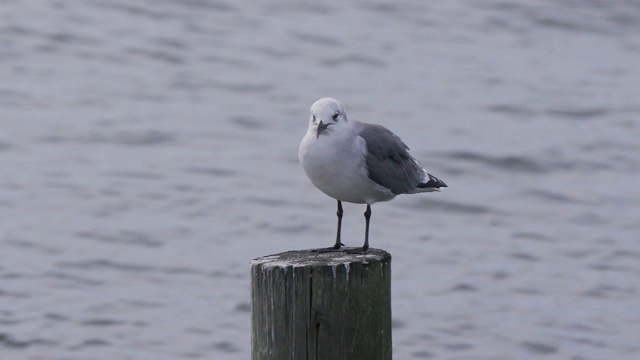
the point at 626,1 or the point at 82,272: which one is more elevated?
the point at 626,1

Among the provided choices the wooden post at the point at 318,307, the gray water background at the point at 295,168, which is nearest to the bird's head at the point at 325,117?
the wooden post at the point at 318,307

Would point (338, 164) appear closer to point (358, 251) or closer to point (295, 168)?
point (358, 251)

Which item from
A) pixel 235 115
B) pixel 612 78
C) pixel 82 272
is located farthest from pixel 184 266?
pixel 612 78

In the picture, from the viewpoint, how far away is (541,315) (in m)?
10.1

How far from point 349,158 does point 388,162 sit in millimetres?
288

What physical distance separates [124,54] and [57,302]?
28.2 feet

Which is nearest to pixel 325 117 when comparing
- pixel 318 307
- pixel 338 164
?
pixel 338 164

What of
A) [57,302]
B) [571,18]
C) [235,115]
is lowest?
[57,302]

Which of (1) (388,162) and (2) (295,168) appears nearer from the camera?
(1) (388,162)

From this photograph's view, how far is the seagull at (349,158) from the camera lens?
477 centimetres

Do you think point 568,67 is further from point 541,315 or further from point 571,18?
point 541,315

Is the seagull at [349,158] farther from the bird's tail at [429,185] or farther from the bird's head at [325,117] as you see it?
the bird's tail at [429,185]

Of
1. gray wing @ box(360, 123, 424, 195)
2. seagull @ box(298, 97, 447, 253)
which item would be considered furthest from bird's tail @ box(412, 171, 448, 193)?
seagull @ box(298, 97, 447, 253)

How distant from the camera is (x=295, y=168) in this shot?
44.8ft
